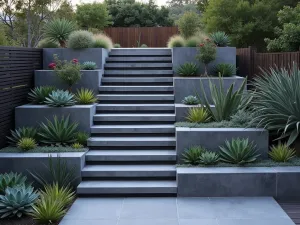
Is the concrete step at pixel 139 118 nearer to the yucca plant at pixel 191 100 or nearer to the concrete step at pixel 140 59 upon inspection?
the yucca plant at pixel 191 100

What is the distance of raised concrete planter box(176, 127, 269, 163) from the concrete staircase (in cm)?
37

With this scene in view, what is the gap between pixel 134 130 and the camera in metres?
9.35

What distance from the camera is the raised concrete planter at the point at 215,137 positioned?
27.3 feet

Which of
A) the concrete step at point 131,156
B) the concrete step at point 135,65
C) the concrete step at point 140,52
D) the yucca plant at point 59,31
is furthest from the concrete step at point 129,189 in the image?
the concrete step at point 140,52

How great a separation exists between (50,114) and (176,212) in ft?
12.2

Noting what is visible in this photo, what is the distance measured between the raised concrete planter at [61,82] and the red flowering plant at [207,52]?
2.59m

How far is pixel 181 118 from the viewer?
31.7 ft

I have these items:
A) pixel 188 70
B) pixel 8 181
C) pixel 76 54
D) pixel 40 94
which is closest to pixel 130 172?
pixel 8 181

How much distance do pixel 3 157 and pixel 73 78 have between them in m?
2.88

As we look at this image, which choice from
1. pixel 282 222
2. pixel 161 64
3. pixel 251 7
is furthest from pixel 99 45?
pixel 251 7

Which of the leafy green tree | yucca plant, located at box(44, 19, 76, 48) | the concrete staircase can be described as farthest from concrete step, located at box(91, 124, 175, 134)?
the leafy green tree

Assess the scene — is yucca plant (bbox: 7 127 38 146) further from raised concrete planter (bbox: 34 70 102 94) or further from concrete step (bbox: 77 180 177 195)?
raised concrete planter (bbox: 34 70 102 94)

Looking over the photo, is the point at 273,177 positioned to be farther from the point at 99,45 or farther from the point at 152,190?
the point at 99,45

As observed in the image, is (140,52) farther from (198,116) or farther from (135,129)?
(198,116)
